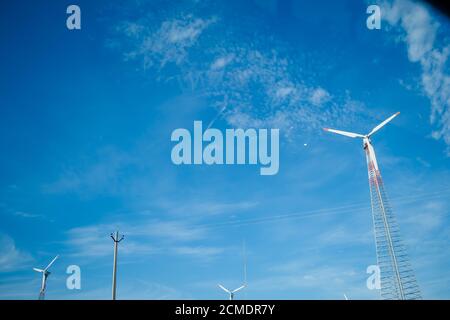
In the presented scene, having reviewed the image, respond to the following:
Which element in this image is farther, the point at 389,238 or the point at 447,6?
the point at 389,238

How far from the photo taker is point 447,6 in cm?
673
